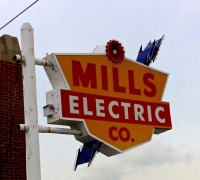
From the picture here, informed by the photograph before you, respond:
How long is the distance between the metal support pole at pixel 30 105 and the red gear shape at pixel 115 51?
1865 millimetres

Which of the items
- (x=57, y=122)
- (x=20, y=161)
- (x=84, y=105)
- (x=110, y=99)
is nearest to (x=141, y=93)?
(x=110, y=99)

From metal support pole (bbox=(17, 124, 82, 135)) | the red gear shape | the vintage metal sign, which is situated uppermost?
the red gear shape

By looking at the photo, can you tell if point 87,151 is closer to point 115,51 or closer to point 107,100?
point 107,100

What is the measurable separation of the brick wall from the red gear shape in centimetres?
218

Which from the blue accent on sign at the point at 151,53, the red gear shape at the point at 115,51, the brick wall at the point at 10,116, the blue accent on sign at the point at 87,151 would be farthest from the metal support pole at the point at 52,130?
the blue accent on sign at the point at 151,53

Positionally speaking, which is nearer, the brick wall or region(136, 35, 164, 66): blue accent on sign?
the brick wall

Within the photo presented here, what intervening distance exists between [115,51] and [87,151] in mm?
2063

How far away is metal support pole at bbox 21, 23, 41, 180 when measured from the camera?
7.71 metres

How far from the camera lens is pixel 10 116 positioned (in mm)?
10172

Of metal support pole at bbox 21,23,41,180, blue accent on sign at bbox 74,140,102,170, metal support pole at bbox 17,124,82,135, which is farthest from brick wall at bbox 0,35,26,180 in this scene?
metal support pole at bbox 21,23,41,180

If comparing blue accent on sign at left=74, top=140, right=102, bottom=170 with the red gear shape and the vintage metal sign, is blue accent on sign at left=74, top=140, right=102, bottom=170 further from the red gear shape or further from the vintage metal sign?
the red gear shape

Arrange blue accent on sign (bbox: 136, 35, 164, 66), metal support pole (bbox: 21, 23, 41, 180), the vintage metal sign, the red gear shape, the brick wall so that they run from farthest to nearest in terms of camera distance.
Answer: blue accent on sign (bbox: 136, 35, 164, 66) → the brick wall → the red gear shape → the vintage metal sign → metal support pole (bbox: 21, 23, 41, 180)

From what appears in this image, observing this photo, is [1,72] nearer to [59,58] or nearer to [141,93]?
[59,58]

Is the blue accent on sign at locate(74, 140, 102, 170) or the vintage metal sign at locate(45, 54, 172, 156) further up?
the vintage metal sign at locate(45, 54, 172, 156)
